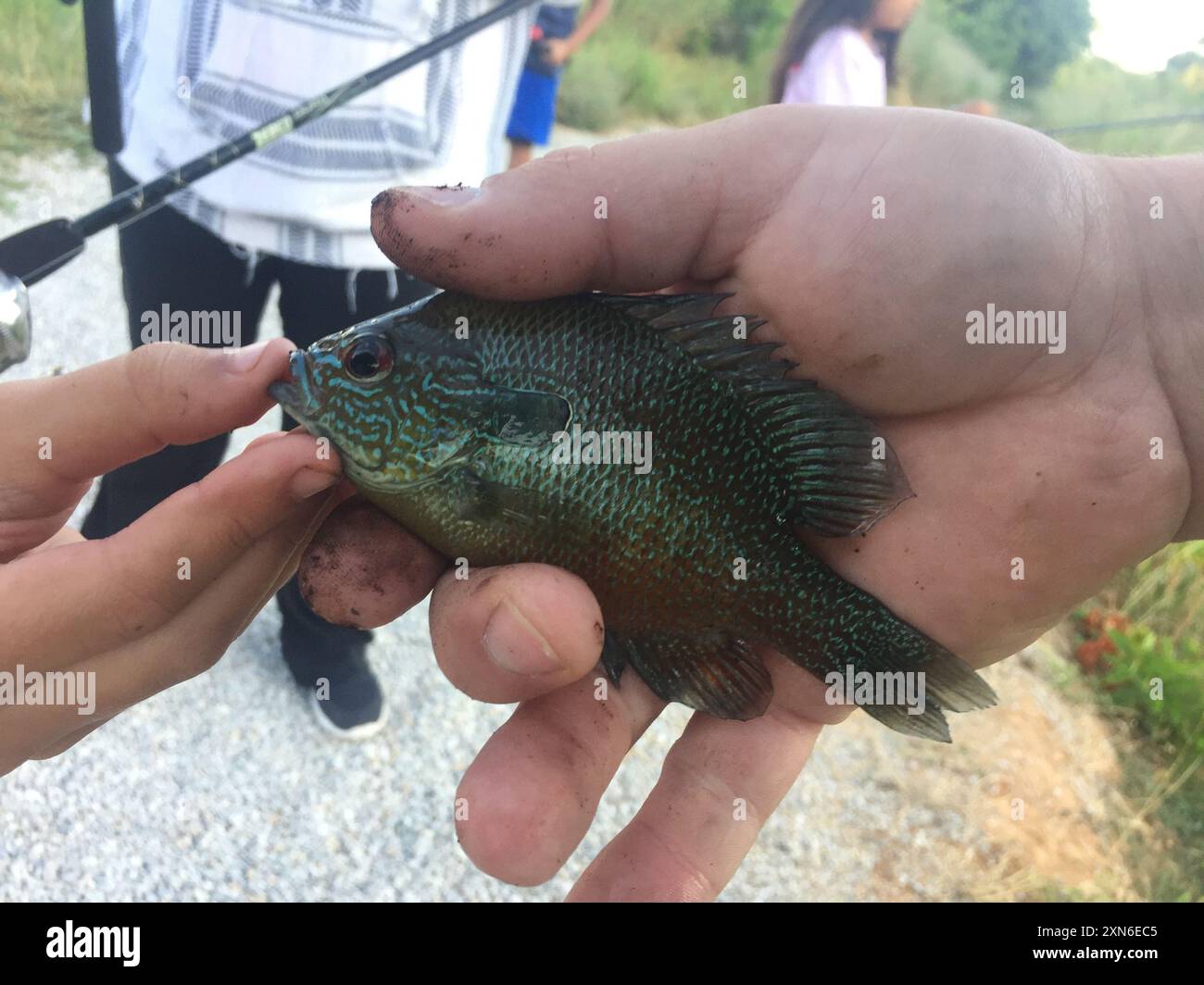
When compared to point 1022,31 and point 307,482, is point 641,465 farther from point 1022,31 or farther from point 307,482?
point 1022,31

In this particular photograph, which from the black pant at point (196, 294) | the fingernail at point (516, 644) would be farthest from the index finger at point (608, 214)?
the black pant at point (196, 294)

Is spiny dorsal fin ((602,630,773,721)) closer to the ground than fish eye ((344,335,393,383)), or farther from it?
closer to the ground

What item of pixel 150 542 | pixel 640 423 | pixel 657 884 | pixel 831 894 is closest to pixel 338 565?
pixel 150 542

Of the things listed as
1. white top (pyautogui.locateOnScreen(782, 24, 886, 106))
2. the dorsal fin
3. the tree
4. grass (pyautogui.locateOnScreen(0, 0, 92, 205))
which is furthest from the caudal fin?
the tree

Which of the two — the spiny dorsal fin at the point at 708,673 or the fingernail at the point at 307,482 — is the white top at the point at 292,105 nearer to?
the fingernail at the point at 307,482

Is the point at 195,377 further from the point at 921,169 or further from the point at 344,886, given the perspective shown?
the point at 344,886

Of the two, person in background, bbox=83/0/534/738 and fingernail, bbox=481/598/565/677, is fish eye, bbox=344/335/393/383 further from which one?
person in background, bbox=83/0/534/738
